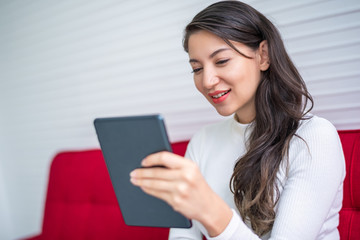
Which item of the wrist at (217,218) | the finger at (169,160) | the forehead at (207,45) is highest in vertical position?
the forehead at (207,45)

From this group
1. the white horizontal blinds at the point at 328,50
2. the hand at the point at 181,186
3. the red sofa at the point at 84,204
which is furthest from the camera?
the red sofa at the point at 84,204

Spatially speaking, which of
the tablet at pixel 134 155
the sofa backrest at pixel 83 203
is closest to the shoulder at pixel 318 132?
the tablet at pixel 134 155

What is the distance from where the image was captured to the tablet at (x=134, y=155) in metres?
0.69

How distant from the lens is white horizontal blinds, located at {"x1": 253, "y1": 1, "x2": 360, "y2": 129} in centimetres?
120

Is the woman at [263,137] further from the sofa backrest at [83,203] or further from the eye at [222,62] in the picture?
the sofa backrest at [83,203]

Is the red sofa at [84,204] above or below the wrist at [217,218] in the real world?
below

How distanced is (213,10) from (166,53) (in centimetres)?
64

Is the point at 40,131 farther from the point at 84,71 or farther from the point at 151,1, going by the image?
the point at 151,1

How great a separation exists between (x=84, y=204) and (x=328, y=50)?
136 cm

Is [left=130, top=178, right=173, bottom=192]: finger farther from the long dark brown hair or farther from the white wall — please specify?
the white wall

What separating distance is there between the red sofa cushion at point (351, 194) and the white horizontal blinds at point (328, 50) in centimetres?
17

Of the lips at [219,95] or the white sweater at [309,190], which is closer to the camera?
the white sweater at [309,190]

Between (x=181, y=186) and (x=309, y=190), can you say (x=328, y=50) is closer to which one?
(x=309, y=190)

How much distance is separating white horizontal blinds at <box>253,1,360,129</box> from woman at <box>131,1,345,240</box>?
0.25 metres
